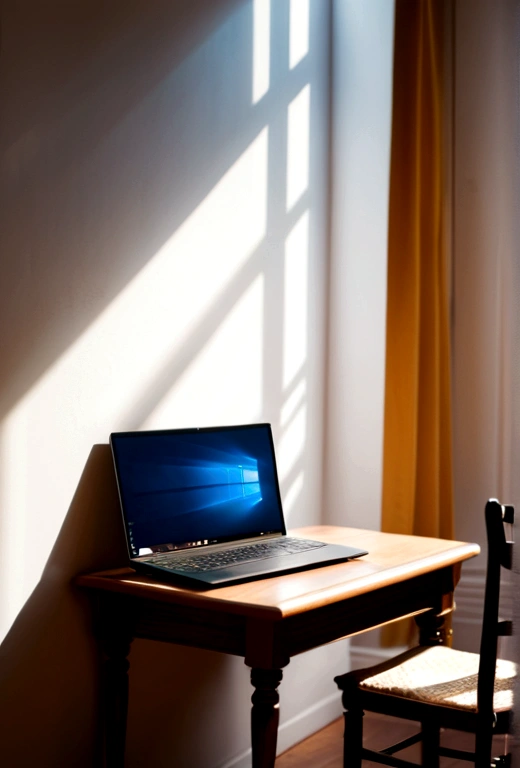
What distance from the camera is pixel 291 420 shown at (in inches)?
114

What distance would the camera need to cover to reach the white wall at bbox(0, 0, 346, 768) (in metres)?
1.84

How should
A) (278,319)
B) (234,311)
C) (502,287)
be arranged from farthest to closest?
1. (502,287)
2. (278,319)
3. (234,311)

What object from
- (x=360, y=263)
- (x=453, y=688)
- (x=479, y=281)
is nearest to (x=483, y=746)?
(x=453, y=688)

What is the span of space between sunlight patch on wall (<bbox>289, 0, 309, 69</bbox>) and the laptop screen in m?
1.26

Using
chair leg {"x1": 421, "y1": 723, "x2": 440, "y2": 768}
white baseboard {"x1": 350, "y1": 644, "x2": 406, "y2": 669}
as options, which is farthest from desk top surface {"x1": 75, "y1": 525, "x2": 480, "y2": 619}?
white baseboard {"x1": 350, "y1": 644, "x2": 406, "y2": 669}

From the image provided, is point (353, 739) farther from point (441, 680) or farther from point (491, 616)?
point (491, 616)

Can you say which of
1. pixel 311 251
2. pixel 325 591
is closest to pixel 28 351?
pixel 325 591

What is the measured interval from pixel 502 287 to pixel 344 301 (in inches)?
23.3

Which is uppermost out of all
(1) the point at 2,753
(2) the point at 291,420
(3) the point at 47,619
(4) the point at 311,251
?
(4) the point at 311,251

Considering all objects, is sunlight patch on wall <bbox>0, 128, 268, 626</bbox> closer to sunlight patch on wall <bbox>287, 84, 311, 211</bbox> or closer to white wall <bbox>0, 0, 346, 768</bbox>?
white wall <bbox>0, 0, 346, 768</bbox>

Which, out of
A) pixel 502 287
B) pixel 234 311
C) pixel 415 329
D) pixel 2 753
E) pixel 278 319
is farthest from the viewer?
pixel 502 287

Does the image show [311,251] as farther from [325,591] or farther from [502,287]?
[325,591]

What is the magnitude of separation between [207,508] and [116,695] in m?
0.47

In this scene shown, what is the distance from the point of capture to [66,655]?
195 cm
